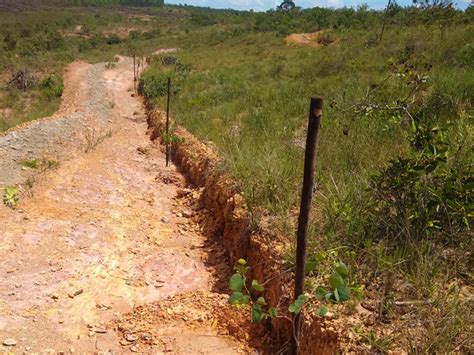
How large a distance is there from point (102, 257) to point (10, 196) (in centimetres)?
215

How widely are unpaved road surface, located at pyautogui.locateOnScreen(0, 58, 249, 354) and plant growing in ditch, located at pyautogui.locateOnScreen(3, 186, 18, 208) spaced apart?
0.11 meters

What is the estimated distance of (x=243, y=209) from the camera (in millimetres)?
4406

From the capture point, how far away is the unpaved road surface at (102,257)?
3.40 m

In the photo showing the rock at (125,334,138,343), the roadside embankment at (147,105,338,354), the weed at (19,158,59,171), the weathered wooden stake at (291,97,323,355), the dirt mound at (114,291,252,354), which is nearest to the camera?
the weathered wooden stake at (291,97,323,355)

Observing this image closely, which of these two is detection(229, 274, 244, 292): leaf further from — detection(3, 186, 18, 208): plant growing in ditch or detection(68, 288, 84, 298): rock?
detection(3, 186, 18, 208): plant growing in ditch

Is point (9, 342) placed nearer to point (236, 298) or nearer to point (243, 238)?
point (243, 238)

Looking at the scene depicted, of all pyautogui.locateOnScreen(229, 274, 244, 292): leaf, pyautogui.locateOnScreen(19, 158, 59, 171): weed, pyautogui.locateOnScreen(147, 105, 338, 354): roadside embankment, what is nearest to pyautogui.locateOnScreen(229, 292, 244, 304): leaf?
Answer: pyautogui.locateOnScreen(229, 274, 244, 292): leaf

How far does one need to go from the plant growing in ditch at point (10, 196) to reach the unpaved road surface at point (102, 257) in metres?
0.11

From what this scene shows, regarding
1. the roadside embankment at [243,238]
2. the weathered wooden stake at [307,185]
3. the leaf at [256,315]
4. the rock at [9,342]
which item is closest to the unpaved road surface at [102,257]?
the rock at [9,342]

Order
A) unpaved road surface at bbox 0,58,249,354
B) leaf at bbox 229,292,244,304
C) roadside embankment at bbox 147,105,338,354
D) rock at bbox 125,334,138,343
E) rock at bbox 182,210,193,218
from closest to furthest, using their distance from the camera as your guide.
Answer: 1. leaf at bbox 229,292,244,304
2. roadside embankment at bbox 147,105,338,354
3. rock at bbox 125,334,138,343
4. unpaved road surface at bbox 0,58,249,354
5. rock at bbox 182,210,193,218

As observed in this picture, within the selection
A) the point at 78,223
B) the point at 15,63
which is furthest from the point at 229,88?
the point at 15,63

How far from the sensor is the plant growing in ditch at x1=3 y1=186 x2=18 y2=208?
18.7 ft

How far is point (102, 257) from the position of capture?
481 cm

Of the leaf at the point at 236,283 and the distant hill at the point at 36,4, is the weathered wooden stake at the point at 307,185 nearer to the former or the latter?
the leaf at the point at 236,283
